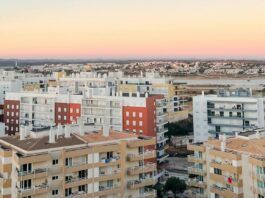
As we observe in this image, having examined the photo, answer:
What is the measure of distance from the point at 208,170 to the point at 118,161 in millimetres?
5875

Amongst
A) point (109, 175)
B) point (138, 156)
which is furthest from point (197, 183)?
point (109, 175)

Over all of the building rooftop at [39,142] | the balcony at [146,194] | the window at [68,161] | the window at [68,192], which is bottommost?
the balcony at [146,194]

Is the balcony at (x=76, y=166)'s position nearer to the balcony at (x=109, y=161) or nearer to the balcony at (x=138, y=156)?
the balcony at (x=109, y=161)

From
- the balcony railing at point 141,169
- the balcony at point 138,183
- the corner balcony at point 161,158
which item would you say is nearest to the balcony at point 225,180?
the balcony railing at point 141,169

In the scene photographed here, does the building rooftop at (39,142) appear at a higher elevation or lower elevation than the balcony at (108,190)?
higher

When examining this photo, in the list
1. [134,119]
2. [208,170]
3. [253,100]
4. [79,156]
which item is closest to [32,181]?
[79,156]

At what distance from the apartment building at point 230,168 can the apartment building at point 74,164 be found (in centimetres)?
343

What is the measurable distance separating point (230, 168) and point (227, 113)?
28998mm

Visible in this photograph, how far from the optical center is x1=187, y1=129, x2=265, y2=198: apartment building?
26.1 m

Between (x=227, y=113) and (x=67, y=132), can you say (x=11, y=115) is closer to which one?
(x=227, y=113)

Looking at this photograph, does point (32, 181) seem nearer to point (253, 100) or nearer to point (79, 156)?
point (79, 156)

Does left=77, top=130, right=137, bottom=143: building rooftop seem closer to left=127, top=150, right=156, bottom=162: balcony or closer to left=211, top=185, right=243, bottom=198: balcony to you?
left=127, top=150, right=156, bottom=162: balcony

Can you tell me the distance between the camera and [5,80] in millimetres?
86875

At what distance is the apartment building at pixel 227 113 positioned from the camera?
5352 centimetres
